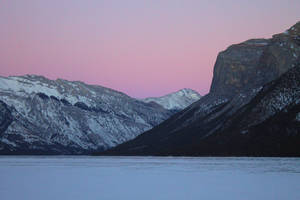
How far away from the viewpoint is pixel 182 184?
6253 cm

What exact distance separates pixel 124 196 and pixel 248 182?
20.1 metres

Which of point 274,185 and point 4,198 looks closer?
point 4,198

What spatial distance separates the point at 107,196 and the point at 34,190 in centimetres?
1186

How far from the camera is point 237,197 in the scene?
46625 mm

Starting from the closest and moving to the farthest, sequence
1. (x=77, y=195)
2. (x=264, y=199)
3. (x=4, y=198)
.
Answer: (x=264, y=199) → (x=4, y=198) → (x=77, y=195)

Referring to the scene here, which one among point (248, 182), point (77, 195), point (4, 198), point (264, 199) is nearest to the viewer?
point (264, 199)

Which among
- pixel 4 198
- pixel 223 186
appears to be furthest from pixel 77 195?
pixel 223 186

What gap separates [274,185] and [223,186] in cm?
596

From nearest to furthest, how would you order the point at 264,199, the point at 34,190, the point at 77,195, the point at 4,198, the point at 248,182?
the point at 264,199 → the point at 4,198 → the point at 77,195 → the point at 34,190 → the point at 248,182

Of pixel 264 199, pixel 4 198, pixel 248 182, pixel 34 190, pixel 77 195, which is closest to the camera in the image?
pixel 264 199

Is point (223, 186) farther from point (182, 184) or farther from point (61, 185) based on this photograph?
point (61, 185)

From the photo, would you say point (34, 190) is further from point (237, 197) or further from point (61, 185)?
point (237, 197)

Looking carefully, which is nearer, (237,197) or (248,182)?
(237,197)

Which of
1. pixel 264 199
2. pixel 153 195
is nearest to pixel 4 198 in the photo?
pixel 153 195
